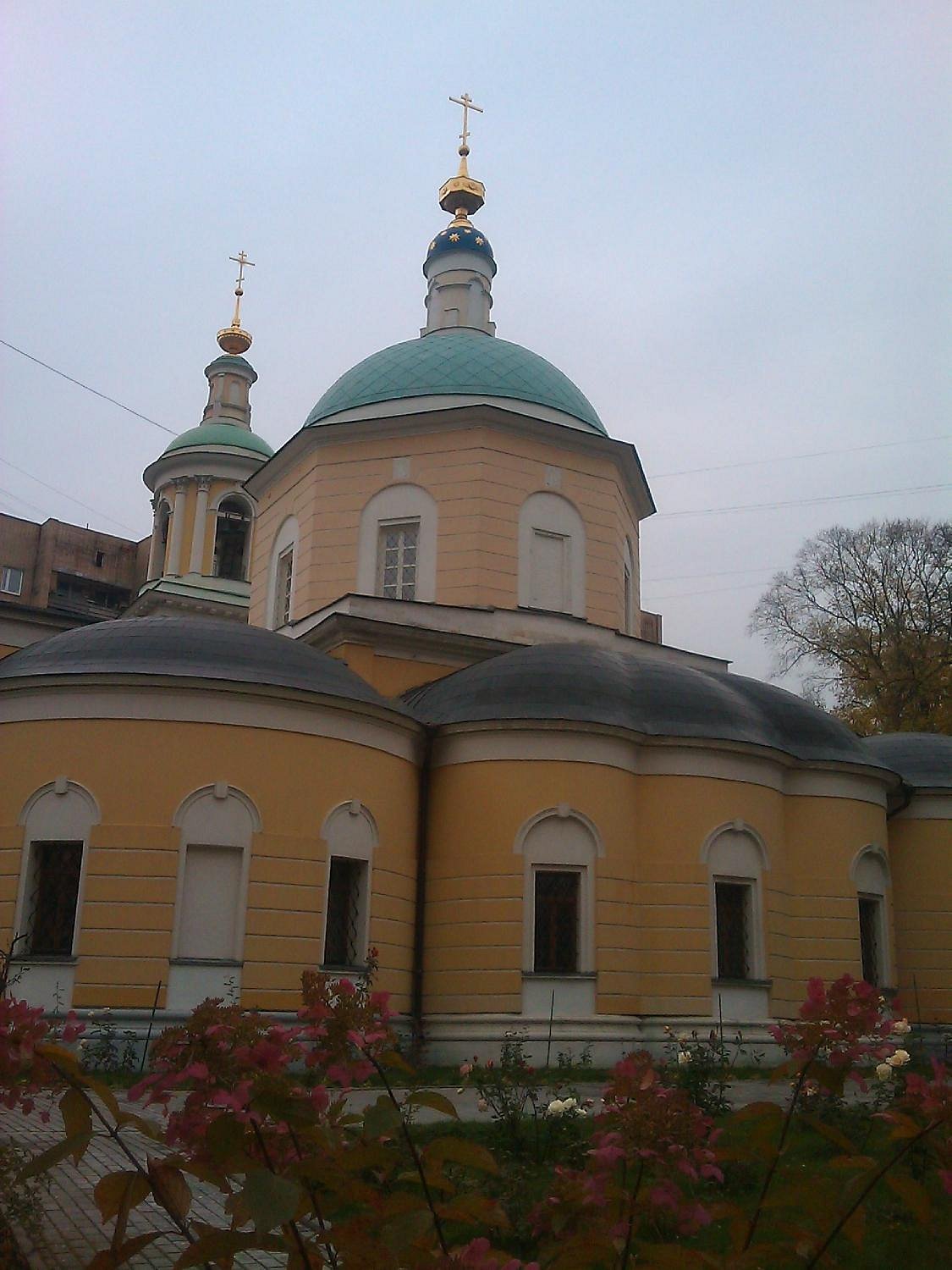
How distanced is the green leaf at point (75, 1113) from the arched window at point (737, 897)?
1241 centimetres

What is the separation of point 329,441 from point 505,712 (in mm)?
6333

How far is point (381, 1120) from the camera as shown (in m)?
2.75


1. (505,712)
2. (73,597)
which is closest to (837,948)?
(505,712)

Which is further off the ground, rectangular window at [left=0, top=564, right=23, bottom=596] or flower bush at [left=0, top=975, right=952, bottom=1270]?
rectangular window at [left=0, top=564, right=23, bottom=596]

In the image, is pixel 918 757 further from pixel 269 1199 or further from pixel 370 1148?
pixel 269 1199

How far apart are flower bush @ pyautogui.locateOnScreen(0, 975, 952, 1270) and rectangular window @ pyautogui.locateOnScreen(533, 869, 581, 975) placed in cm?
1052

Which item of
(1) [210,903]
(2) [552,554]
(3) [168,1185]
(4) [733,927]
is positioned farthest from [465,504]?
(3) [168,1185]

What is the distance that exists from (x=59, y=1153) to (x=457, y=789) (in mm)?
11982

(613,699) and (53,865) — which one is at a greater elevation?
(613,699)

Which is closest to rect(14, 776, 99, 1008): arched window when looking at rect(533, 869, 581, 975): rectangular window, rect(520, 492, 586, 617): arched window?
rect(533, 869, 581, 975): rectangular window

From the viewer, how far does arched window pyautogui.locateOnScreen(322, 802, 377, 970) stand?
13.3 m

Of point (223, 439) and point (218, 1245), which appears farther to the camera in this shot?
point (223, 439)

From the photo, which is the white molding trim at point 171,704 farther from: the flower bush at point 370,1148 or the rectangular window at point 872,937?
the flower bush at point 370,1148

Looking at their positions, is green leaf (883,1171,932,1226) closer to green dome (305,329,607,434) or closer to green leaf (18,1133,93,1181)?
green leaf (18,1133,93,1181)
